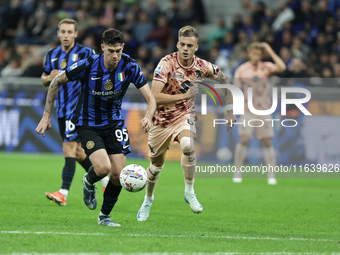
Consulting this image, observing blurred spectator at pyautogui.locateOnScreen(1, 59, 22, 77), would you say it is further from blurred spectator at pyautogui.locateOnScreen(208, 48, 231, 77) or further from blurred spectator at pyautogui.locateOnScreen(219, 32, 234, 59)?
blurred spectator at pyautogui.locateOnScreen(219, 32, 234, 59)

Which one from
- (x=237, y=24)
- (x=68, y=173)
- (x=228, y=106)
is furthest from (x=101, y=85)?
(x=237, y=24)

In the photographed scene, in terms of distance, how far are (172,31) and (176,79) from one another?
39.1 feet

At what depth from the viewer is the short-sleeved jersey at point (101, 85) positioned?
6.16m

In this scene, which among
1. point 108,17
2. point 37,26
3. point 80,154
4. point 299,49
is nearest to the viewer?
point 80,154

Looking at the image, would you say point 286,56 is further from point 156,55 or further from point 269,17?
point 156,55

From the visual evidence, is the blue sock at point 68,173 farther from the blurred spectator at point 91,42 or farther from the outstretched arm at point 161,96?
the blurred spectator at point 91,42

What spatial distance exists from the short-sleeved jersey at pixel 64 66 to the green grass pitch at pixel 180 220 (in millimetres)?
1412

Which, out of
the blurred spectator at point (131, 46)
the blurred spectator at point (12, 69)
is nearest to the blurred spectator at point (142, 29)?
the blurred spectator at point (131, 46)

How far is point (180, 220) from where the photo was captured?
270 inches

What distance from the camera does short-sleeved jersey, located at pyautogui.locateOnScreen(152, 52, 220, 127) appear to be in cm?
696

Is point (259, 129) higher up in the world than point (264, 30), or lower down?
lower down

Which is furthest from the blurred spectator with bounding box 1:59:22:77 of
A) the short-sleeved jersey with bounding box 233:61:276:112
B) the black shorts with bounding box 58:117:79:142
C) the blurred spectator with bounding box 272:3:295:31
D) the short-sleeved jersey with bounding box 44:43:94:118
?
the black shorts with bounding box 58:117:79:142

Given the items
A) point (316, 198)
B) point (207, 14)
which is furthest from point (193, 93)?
point (207, 14)

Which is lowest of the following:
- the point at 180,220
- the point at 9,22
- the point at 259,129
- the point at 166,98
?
the point at 259,129
